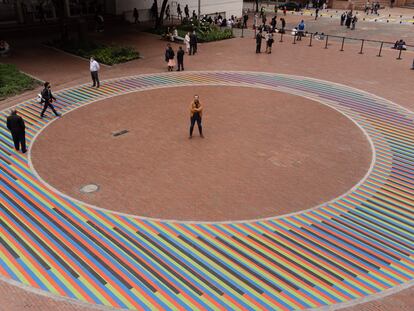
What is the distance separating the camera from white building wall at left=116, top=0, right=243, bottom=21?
127 feet

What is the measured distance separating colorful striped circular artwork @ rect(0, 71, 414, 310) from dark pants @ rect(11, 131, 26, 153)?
1180mm

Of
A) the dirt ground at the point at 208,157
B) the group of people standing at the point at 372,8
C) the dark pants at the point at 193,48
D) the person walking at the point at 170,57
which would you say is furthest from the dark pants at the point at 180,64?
the group of people standing at the point at 372,8

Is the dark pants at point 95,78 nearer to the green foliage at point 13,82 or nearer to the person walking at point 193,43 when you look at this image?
the green foliage at point 13,82

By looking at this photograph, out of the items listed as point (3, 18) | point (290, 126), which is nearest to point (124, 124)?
point (290, 126)

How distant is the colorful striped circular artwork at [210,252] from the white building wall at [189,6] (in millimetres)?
28826

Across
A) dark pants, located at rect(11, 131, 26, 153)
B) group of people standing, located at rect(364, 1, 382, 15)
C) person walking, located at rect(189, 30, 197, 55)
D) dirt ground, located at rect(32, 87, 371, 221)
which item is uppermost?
group of people standing, located at rect(364, 1, 382, 15)

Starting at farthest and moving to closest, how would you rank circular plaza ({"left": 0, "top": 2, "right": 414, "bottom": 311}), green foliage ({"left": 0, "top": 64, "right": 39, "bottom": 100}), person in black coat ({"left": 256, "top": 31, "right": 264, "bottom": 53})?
1. person in black coat ({"left": 256, "top": 31, "right": 264, "bottom": 53})
2. green foliage ({"left": 0, "top": 64, "right": 39, "bottom": 100})
3. circular plaza ({"left": 0, "top": 2, "right": 414, "bottom": 311})

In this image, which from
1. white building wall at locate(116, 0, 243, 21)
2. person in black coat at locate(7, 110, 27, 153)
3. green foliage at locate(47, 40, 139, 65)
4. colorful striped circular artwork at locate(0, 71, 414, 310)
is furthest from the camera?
white building wall at locate(116, 0, 243, 21)

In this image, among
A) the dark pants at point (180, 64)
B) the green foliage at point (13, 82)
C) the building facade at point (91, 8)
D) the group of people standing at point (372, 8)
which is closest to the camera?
the green foliage at point (13, 82)

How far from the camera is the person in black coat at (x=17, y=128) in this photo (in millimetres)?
13961

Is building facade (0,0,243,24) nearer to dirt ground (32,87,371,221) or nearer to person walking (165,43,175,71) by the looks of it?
person walking (165,43,175,71)

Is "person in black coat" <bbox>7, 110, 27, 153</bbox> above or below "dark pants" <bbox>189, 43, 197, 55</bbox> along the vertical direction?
below

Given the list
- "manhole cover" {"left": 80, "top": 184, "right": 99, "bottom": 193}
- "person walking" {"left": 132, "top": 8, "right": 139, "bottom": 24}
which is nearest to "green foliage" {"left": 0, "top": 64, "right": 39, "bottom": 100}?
"manhole cover" {"left": 80, "top": 184, "right": 99, "bottom": 193}

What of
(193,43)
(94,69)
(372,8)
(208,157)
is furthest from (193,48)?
(372,8)
